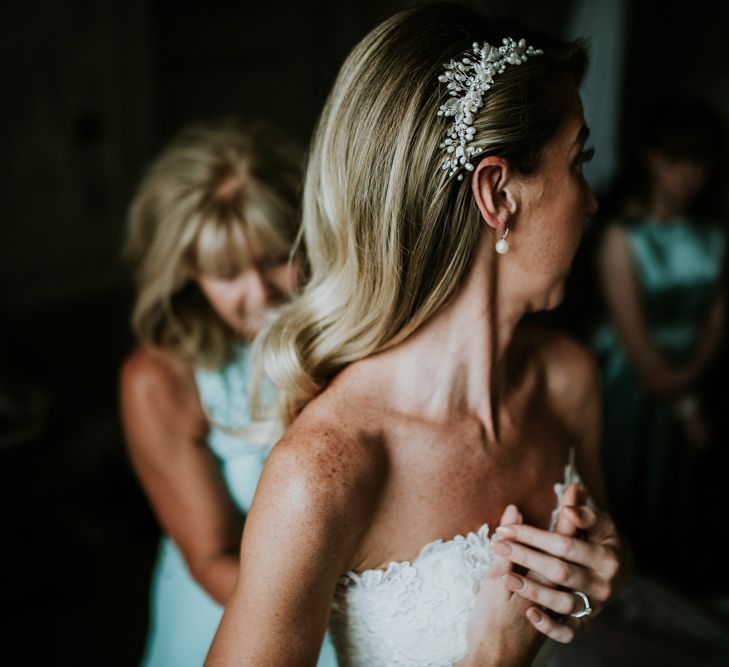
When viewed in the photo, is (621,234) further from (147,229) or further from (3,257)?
(3,257)

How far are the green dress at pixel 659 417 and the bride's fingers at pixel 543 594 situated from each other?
2.16m

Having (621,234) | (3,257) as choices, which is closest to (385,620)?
(621,234)

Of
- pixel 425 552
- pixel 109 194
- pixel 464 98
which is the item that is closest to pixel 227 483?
pixel 425 552

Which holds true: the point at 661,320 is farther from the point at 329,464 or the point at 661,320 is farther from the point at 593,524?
the point at 329,464

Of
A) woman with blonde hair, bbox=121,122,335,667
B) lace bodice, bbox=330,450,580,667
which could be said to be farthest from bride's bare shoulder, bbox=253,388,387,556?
woman with blonde hair, bbox=121,122,335,667

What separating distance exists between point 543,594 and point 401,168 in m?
0.67

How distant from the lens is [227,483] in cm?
182

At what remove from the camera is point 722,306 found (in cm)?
324

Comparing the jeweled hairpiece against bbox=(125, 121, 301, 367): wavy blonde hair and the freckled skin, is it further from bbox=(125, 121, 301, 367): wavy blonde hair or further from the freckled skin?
bbox=(125, 121, 301, 367): wavy blonde hair

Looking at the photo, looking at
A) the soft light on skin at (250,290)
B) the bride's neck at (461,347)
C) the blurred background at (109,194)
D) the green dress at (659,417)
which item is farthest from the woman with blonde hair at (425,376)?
the green dress at (659,417)

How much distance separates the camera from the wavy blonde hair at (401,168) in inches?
43.5

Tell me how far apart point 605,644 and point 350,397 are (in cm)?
A: 114

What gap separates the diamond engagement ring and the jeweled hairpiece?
67 cm

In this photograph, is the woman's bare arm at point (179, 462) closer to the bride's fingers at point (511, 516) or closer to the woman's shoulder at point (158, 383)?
the woman's shoulder at point (158, 383)
